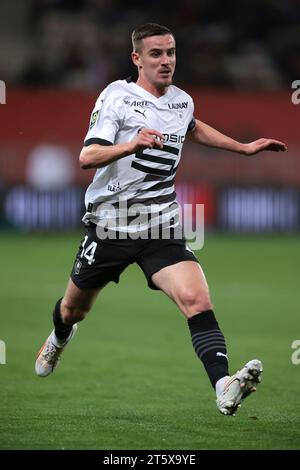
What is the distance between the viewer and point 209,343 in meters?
6.97

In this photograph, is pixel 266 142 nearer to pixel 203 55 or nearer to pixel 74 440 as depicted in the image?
pixel 74 440

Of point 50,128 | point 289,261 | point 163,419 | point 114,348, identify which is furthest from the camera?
point 50,128

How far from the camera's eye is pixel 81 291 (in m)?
7.77


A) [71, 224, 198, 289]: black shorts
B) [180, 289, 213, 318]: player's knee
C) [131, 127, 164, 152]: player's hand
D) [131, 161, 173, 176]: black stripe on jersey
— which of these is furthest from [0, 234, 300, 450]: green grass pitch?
[131, 127, 164, 152]: player's hand

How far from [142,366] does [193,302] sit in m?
2.81

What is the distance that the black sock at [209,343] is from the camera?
22.6 ft

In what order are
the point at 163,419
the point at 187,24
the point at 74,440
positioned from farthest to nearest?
1. the point at 187,24
2. the point at 163,419
3. the point at 74,440

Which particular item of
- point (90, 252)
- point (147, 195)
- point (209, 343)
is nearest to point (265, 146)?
point (147, 195)

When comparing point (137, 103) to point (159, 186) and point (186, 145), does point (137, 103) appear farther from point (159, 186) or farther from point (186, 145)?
point (186, 145)

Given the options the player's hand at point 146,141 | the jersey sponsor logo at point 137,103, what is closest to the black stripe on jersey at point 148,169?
the jersey sponsor logo at point 137,103

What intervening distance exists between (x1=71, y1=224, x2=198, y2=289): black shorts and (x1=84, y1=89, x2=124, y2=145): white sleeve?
0.78 meters

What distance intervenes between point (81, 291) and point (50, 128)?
17.0 metres

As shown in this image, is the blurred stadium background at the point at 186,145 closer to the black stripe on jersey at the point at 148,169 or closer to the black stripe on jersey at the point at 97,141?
the black stripe on jersey at the point at 148,169
